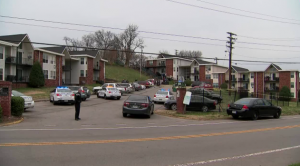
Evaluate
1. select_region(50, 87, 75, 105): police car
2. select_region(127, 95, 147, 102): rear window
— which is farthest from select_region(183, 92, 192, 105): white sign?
select_region(50, 87, 75, 105): police car

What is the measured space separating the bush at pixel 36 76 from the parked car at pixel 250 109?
1243 inches

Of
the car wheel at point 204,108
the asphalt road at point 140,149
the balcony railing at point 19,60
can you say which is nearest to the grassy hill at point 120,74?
the balcony railing at point 19,60

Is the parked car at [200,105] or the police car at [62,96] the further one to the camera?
the police car at [62,96]

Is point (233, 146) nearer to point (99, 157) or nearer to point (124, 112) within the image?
point (99, 157)

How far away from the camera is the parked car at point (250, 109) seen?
18.1m

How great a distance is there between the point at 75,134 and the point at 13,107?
254 inches

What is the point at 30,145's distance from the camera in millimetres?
8047

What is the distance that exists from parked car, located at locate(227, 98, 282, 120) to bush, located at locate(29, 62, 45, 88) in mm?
31560

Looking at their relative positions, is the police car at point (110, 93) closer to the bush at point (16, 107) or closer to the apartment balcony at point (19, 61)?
the apartment balcony at point (19, 61)

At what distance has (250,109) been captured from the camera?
18188 millimetres

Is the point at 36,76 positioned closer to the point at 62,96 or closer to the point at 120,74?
the point at 62,96

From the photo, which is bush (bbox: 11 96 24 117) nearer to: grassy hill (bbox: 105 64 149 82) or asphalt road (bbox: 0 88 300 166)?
asphalt road (bbox: 0 88 300 166)

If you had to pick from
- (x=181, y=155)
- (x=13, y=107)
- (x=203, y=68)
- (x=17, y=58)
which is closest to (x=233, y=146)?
(x=181, y=155)

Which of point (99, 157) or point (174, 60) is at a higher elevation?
point (174, 60)
